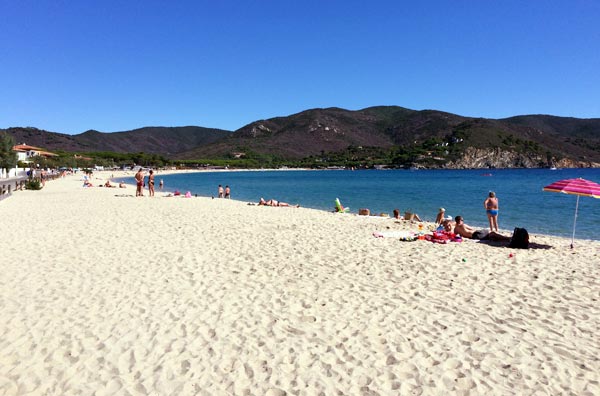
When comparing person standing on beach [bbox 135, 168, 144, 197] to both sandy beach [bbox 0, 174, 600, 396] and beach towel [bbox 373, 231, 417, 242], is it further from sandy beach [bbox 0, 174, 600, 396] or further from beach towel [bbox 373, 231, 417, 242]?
beach towel [bbox 373, 231, 417, 242]

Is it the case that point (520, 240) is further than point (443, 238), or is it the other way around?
point (443, 238)

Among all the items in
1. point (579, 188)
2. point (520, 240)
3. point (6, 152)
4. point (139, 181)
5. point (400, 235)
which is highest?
point (6, 152)

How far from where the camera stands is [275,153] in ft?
623

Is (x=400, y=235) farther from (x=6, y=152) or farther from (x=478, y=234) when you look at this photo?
(x=6, y=152)

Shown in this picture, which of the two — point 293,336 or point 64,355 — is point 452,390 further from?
point 64,355

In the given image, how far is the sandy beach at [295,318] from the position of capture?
153 inches

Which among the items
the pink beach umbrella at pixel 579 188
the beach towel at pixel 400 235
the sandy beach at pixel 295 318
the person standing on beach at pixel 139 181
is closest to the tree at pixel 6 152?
the person standing on beach at pixel 139 181

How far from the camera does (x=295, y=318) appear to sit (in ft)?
17.7

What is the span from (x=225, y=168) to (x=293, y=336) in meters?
155

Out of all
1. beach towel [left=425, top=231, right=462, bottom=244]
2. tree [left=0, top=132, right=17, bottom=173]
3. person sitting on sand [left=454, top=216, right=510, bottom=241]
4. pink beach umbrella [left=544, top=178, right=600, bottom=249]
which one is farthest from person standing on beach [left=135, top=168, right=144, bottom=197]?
tree [left=0, top=132, right=17, bottom=173]

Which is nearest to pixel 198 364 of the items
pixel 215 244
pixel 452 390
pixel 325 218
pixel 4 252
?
pixel 452 390

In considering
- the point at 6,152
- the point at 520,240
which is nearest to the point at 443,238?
the point at 520,240

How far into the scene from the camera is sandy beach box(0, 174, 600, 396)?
3.88 metres

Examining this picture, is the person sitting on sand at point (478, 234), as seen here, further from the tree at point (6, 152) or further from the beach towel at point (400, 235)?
the tree at point (6, 152)
